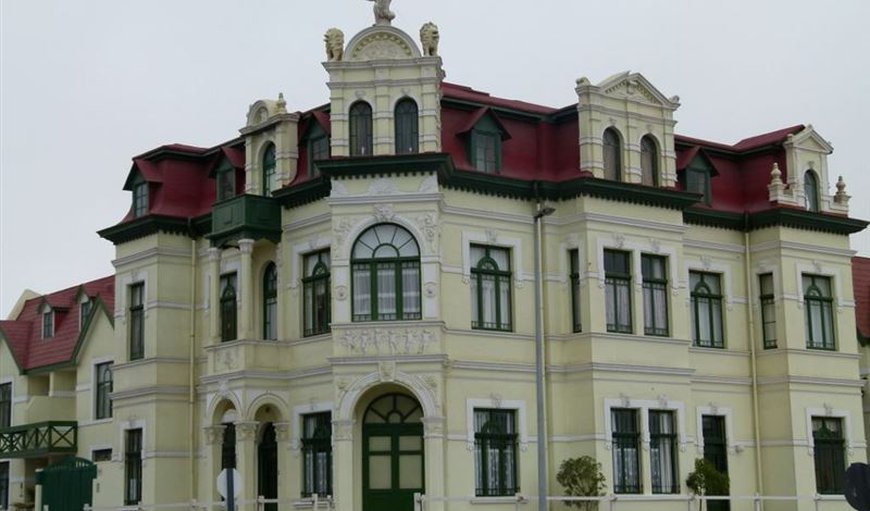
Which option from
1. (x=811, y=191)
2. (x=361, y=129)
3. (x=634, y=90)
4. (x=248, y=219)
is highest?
(x=634, y=90)

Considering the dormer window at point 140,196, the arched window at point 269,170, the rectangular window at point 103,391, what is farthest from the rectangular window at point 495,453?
the rectangular window at point 103,391

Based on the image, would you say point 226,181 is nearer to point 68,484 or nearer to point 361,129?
point 361,129

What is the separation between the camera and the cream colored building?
115 feet

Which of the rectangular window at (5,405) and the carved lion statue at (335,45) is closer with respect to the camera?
the carved lion statue at (335,45)

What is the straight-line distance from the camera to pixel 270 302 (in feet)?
126

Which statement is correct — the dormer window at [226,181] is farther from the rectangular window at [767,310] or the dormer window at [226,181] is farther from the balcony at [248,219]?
the rectangular window at [767,310]

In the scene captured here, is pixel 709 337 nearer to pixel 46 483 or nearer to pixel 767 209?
pixel 767 209

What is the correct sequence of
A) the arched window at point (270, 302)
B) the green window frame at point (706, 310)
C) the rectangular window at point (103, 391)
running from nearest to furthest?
the arched window at point (270, 302), the green window frame at point (706, 310), the rectangular window at point (103, 391)

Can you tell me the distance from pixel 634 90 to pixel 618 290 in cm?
553

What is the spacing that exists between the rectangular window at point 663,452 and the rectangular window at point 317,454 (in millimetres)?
8427

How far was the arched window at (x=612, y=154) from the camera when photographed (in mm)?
38094

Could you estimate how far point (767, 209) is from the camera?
4138 cm

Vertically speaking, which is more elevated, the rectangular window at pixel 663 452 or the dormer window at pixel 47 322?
the dormer window at pixel 47 322

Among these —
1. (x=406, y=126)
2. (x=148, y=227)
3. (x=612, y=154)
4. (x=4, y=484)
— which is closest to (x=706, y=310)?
(x=612, y=154)
